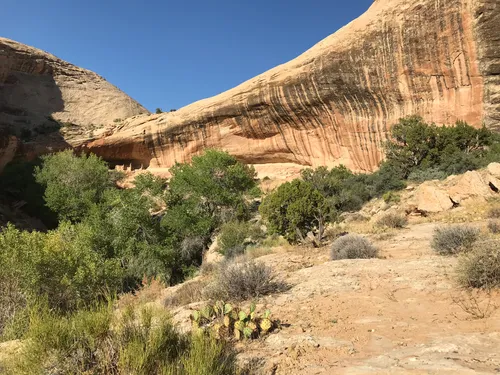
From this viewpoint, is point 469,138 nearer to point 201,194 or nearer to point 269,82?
point 269,82

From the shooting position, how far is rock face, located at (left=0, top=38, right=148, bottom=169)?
34.7 metres

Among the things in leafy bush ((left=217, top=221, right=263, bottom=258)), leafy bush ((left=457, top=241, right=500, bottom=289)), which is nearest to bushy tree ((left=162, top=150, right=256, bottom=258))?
leafy bush ((left=217, top=221, right=263, bottom=258))

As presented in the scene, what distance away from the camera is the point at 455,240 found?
282 inches

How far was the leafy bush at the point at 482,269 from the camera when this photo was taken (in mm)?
4824

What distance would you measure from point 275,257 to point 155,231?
295 inches

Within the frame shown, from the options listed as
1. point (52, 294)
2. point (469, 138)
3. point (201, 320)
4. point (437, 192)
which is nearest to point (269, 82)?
point (469, 138)

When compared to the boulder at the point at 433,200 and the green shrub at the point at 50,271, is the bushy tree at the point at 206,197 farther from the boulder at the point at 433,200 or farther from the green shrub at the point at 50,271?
the boulder at the point at 433,200

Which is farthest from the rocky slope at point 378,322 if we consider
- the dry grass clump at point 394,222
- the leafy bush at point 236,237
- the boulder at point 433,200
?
the leafy bush at point 236,237

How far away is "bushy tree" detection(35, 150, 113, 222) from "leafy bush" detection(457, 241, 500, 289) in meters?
22.0

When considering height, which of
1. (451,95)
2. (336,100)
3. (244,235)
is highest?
(336,100)

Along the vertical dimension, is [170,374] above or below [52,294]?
above

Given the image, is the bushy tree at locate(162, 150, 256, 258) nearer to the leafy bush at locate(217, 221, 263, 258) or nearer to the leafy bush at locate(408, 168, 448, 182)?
the leafy bush at locate(217, 221, 263, 258)

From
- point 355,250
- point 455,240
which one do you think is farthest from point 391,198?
point 455,240

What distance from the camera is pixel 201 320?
457 centimetres
